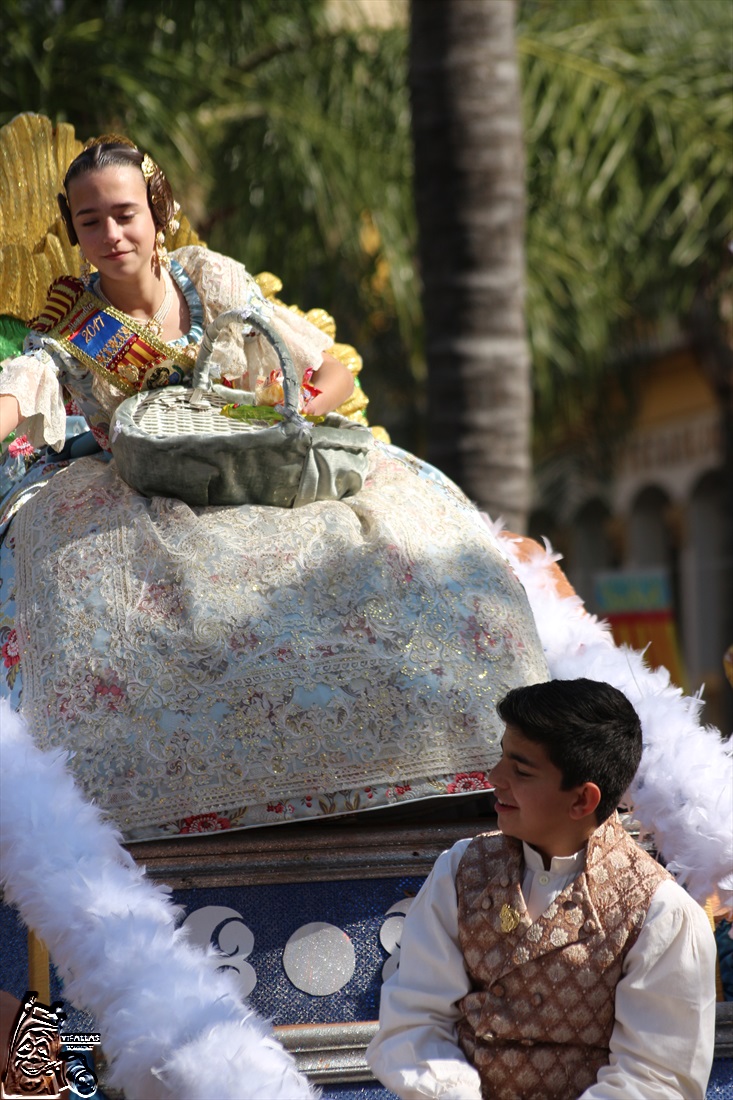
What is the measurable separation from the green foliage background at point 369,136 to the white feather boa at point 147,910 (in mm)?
5280

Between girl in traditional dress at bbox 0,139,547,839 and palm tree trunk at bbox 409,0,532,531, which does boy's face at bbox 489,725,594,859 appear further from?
palm tree trunk at bbox 409,0,532,531

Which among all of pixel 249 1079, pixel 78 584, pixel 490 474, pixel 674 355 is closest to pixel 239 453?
pixel 78 584

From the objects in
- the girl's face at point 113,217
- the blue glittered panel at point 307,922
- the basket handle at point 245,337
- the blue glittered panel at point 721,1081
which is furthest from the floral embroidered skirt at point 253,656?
the blue glittered panel at point 721,1081

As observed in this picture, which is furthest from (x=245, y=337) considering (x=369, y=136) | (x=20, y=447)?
(x=369, y=136)

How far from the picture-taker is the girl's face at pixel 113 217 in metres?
3.25

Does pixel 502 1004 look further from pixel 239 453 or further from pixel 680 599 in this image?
pixel 680 599

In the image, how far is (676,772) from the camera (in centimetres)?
307

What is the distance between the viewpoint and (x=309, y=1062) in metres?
2.55

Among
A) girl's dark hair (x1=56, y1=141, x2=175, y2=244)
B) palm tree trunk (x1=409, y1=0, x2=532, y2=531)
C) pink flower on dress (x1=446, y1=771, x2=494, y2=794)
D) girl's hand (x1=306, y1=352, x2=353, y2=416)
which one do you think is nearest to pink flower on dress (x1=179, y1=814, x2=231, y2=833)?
pink flower on dress (x1=446, y1=771, x2=494, y2=794)

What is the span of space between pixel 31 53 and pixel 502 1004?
20.6ft

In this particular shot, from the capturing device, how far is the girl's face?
3.25 metres

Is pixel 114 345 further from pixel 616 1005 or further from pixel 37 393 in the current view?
pixel 616 1005

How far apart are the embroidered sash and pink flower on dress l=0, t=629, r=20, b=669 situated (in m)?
0.67

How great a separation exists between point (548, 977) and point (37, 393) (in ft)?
5.65
